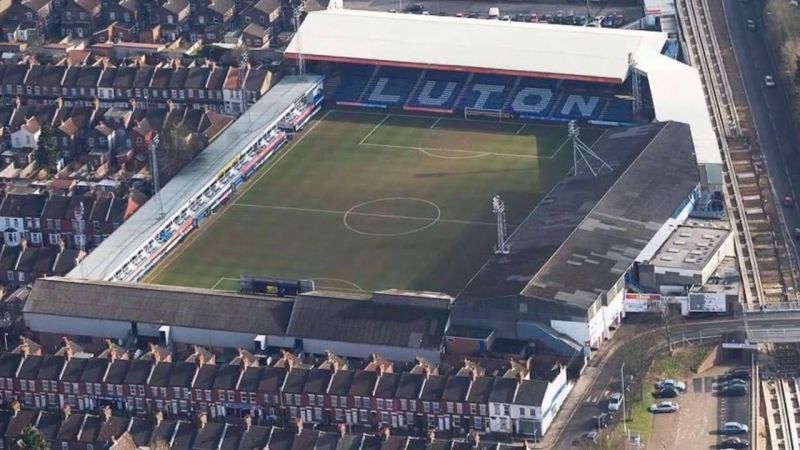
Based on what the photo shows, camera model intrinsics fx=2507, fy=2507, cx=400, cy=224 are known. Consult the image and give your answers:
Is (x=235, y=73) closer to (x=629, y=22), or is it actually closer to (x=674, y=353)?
(x=629, y=22)

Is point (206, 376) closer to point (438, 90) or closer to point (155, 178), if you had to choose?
point (155, 178)

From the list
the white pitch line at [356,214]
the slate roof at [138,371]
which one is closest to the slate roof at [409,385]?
the slate roof at [138,371]

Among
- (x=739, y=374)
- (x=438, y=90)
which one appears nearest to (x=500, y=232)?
(x=739, y=374)

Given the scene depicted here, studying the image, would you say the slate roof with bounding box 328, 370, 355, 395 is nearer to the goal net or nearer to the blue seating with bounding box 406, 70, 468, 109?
the goal net

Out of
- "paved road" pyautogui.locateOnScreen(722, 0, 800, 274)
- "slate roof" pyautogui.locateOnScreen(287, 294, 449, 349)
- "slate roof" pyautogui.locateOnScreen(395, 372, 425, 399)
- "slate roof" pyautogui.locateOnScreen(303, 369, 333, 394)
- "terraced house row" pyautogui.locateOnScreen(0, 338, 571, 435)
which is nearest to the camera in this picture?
"terraced house row" pyautogui.locateOnScreen(0, 338, 571, 435)

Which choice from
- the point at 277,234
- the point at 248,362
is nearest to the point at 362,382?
the point at 248,362

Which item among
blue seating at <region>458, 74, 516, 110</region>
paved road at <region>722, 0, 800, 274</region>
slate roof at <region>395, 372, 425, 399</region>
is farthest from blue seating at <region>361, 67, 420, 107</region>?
slate roof at <region>395, 372, 425, 399</region>

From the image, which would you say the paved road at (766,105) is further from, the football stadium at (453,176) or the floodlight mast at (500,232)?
the floodlight mast at (500,232)
